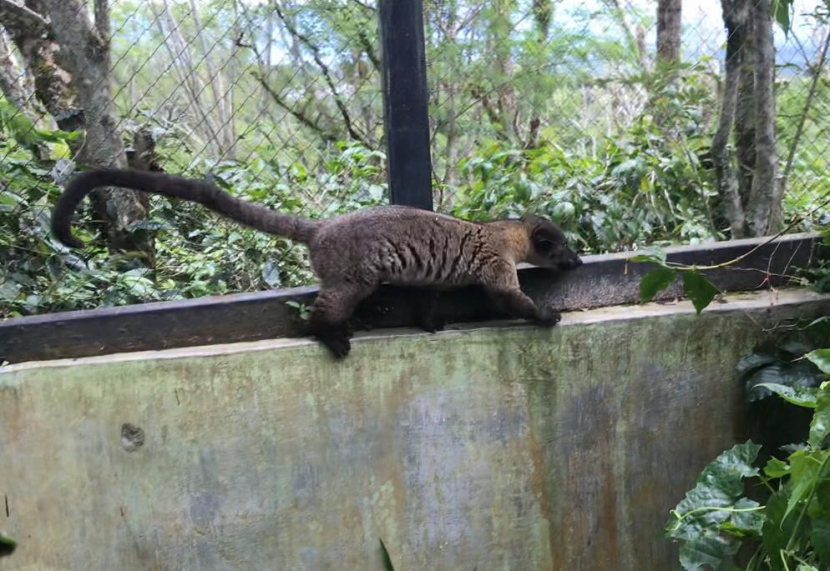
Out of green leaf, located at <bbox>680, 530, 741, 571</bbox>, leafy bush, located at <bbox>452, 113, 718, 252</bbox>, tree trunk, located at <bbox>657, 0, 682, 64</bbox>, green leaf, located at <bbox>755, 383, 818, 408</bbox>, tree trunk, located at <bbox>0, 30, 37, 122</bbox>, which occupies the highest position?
tree trunk, located at <bbox>657, 0, 682, 64</bbox>

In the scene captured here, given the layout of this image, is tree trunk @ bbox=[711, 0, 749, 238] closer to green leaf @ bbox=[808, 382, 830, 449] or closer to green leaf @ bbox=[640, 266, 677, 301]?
green leaf @ bbox=[640, 266, 677, 301]

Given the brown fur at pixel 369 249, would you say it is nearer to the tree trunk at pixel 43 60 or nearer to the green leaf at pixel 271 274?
the green leaf at pixel 271 274

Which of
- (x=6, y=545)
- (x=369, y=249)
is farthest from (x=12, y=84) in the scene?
(x=6, y=545)

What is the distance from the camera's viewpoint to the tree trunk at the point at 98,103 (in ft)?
13.3

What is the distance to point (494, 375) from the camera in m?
3.56

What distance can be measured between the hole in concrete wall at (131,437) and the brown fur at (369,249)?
797mm

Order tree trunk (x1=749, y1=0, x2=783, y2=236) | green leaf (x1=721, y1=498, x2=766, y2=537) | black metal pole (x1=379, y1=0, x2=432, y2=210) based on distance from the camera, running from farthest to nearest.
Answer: tree trunk (x1=749, y1=0, x2=783, y2=236) < black metal pole (x1=379, y1=0, x2=432, y2=210) < green leaf (x1=721, y1=498, x2=766, y2=537)

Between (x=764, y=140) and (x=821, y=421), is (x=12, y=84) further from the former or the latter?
(x=821, y=421)

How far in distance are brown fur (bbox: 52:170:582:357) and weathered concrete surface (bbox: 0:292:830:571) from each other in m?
0.18

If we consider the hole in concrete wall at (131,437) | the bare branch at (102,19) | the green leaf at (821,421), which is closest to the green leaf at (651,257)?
the green leaf at (821,421)

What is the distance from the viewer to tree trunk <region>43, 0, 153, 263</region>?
405 centimetres

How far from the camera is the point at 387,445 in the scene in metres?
3.46

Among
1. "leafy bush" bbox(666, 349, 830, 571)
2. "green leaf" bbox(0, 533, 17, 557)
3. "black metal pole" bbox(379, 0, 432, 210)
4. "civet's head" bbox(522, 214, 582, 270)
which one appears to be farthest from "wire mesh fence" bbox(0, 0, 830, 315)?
"leafy bush" bbox(666, 349, 830, 571)

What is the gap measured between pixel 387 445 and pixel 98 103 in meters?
2.42
